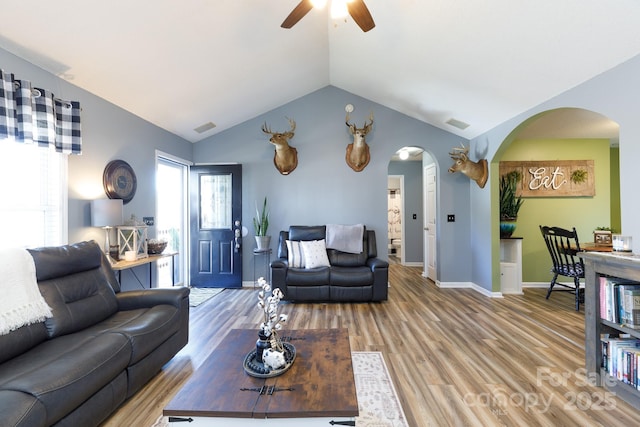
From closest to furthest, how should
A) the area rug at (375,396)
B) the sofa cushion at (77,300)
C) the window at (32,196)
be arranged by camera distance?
the area rug at (375,396)
the sofa cushion at (77,300)
the window at (32,196)

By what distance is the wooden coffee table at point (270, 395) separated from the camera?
1249 mm

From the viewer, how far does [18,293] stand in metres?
1.79

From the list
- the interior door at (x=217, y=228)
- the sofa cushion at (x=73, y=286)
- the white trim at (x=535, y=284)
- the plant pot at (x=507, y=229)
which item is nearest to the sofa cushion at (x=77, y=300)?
the sofa cushion at (x=73, y=286)

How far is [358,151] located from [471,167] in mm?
1788

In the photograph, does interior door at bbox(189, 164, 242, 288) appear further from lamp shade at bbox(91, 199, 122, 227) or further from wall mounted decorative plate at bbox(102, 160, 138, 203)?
lamp shade at bbox(91, 199, 122, 227)

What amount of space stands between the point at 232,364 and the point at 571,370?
106 inches

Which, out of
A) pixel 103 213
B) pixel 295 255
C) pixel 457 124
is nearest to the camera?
pixel 103 213

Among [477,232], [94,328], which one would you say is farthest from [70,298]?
[477,232]

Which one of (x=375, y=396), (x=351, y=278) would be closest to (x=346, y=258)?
(x=351, y=278)

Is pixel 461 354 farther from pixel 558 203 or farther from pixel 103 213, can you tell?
pixel 558 203

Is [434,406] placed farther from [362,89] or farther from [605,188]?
[605,188]

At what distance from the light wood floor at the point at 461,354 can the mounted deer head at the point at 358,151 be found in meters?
2.23

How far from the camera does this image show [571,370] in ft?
7.64

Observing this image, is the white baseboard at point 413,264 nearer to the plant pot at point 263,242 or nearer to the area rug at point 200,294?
the plant pot at point 263,242
